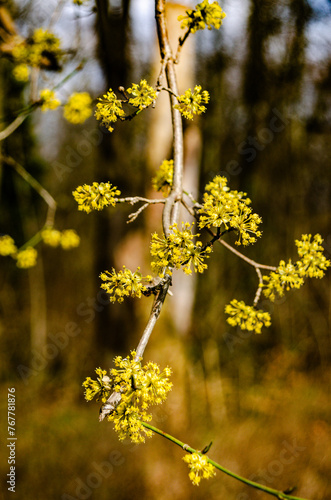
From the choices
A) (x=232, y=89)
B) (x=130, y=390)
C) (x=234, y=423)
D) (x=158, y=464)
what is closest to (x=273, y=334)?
(x=234, y=423)

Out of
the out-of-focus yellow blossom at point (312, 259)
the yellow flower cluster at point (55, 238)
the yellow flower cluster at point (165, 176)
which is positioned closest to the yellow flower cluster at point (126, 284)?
the out-of-focus yellow blossom at point (312, 259)

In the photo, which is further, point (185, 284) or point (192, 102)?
point (185, 284)

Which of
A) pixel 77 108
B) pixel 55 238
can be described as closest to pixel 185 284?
pixel 55 238

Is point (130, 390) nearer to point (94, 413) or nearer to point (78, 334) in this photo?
point (94, 413)

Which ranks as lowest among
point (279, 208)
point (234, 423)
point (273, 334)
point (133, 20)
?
point (234, 423)

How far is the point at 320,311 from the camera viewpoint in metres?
8.36

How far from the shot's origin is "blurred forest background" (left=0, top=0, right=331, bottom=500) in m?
3.78

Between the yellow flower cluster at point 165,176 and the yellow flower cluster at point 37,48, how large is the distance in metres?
1.67

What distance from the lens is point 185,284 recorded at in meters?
4.09

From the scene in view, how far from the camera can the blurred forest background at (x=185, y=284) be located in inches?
149

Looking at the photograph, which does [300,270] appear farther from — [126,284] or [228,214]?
[126,284]

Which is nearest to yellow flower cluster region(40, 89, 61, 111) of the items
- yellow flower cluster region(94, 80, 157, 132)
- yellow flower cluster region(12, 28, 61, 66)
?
yellow flower cluster region(12, 28, 61, 66)

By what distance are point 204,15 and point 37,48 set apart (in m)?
1.88

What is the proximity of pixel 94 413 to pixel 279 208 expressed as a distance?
5.65 m
